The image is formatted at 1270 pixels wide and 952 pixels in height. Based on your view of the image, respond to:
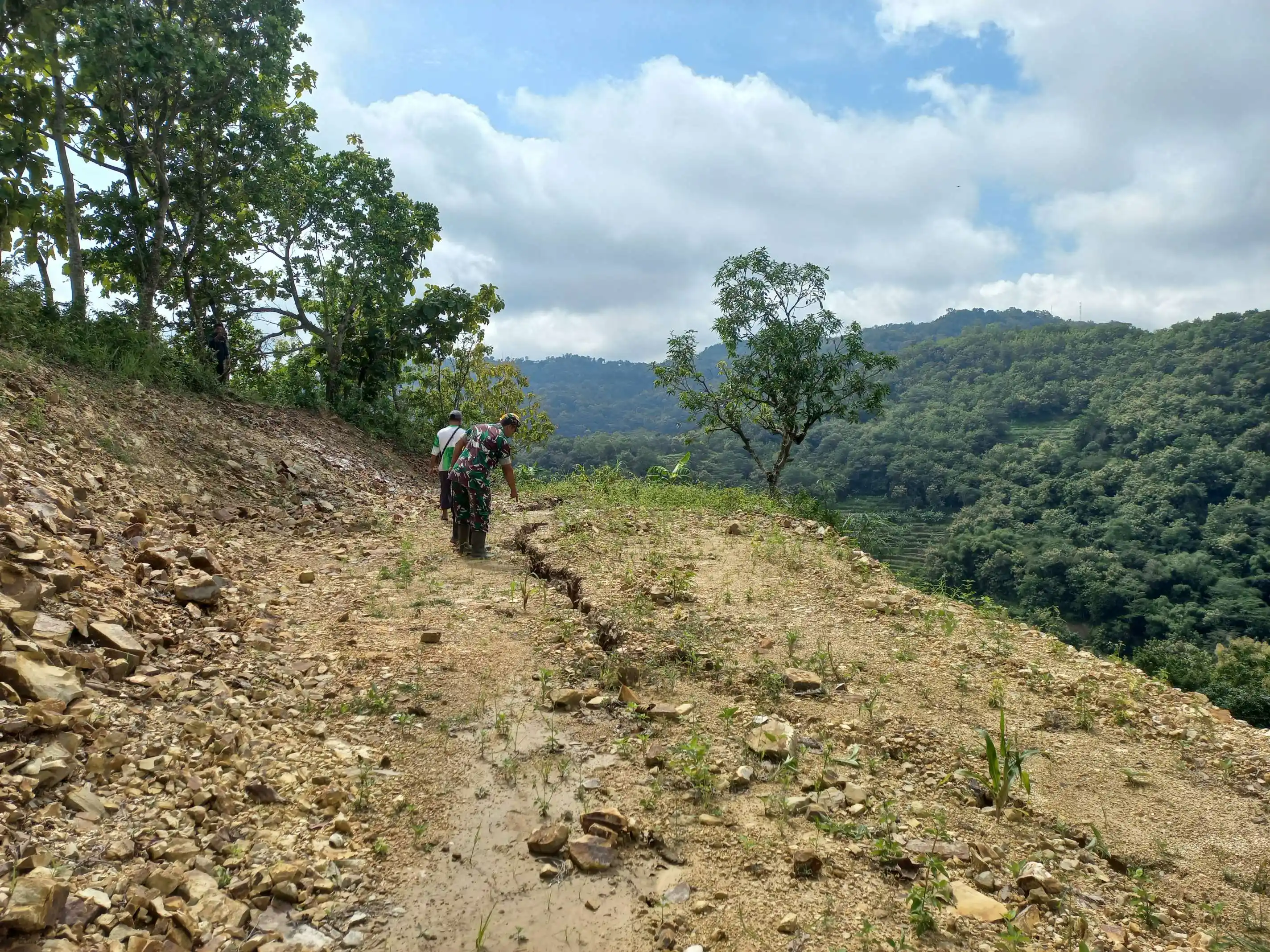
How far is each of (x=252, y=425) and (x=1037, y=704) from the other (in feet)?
38.3

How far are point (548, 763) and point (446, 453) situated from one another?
5889 mm

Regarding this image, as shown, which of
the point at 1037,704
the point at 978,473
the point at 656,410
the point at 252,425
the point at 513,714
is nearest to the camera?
the point at 513,714

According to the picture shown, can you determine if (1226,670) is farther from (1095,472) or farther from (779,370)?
(1095,472)

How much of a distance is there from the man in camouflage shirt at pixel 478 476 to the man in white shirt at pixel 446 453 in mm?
979

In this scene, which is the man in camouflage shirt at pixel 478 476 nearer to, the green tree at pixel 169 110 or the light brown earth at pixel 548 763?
the light brown earth at pixel 548 763

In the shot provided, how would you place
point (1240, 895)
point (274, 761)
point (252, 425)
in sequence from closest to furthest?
point (1240, 895), point (274, 761), point (252, 425)

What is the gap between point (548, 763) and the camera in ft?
12.2

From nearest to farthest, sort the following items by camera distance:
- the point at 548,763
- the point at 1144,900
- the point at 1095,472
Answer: the point at 1144,900
the point at 548,763
the point at 1095,472

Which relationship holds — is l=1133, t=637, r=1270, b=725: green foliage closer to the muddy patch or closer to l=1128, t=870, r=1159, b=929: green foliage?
l=1128, t=870, r=1159, b=929: green foliage

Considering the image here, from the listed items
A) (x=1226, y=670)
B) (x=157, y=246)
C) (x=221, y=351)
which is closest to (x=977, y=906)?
(x=157, y=246)

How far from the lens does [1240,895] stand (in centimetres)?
289

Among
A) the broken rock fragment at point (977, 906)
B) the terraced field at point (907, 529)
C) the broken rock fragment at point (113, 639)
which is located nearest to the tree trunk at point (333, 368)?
the broken rock fragment at point (113, 639)

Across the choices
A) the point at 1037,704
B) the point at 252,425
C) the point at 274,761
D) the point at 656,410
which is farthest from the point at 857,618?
the point at 656,410

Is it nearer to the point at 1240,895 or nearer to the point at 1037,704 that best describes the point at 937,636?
the point at 1037,704
